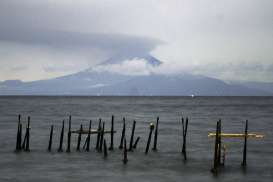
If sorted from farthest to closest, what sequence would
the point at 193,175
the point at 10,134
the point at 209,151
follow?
the point at 10,134 → the point at 209,151 → the point at 193,175

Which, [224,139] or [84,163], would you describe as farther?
[224,139]

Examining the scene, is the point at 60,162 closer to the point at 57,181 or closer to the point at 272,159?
the point at 57,181

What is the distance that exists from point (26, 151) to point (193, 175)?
60.0ft

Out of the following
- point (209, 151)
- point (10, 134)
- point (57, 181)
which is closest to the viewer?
point (57, 181)

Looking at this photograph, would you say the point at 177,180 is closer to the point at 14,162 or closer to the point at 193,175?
the point at 193,175

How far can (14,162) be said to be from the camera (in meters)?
43.3

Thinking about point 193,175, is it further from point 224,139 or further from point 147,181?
point 224,139

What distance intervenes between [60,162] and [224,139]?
26257 millimetres

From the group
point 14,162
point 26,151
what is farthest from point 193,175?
point 26,151

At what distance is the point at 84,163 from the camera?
1683 inches

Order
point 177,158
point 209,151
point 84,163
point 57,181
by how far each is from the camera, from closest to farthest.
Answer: point 57,181 → point 84,163 → point 177,158 → point 209,151

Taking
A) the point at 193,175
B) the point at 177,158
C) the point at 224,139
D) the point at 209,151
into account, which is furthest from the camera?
the point at 224,139

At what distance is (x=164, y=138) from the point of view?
64.8 m

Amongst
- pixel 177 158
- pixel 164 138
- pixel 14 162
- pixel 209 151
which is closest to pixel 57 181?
pixel 14 162
